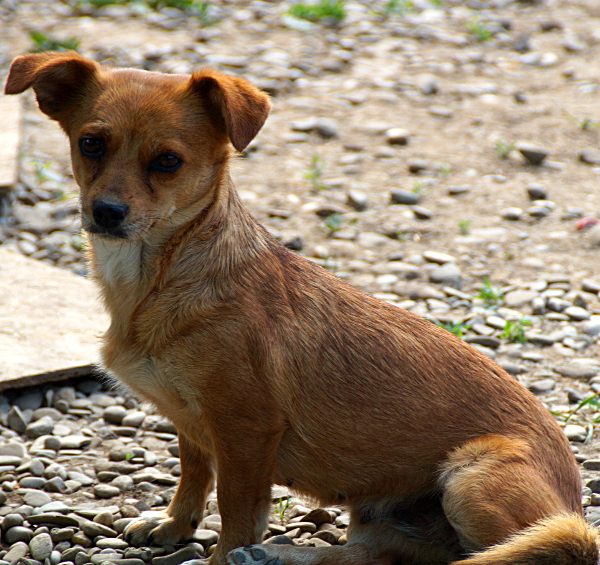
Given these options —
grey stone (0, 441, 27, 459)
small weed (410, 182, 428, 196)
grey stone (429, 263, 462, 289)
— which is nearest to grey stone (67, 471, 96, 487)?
grey stone (0, 441, 27, 459)

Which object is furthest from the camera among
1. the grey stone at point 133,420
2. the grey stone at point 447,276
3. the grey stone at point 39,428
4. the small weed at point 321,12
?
the small weed at point 321,12

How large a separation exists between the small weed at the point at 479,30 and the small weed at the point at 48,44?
5557mm

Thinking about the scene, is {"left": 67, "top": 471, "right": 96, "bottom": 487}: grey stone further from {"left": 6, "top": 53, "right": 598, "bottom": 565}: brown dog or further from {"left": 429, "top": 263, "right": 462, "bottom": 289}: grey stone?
{"left": 429, "top": 263, "right": 462, "bottom": 289}: grey stone

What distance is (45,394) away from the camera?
186 inches

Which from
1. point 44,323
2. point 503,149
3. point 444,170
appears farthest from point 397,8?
point 44,323

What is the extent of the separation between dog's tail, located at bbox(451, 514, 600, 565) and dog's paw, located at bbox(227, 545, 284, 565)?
32.6 inches

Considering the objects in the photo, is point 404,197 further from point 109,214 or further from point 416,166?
point 109,214

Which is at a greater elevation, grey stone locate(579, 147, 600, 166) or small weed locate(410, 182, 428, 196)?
grey stone locate(579, 147, 600, 166)

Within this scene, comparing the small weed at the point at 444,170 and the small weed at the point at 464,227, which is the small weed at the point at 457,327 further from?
the small weed at the point at 444,170

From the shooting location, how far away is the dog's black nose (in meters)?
3.16

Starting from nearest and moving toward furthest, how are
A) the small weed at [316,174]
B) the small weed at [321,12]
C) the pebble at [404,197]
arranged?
the pebble at [404,197], the small weed at [316,174], the small weed at [321,12]

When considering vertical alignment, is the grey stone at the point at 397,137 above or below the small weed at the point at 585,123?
below

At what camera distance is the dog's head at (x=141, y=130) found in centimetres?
324

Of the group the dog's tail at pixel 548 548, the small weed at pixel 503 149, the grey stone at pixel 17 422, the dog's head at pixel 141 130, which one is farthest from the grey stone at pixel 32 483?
the small weed at pixel 503 149
